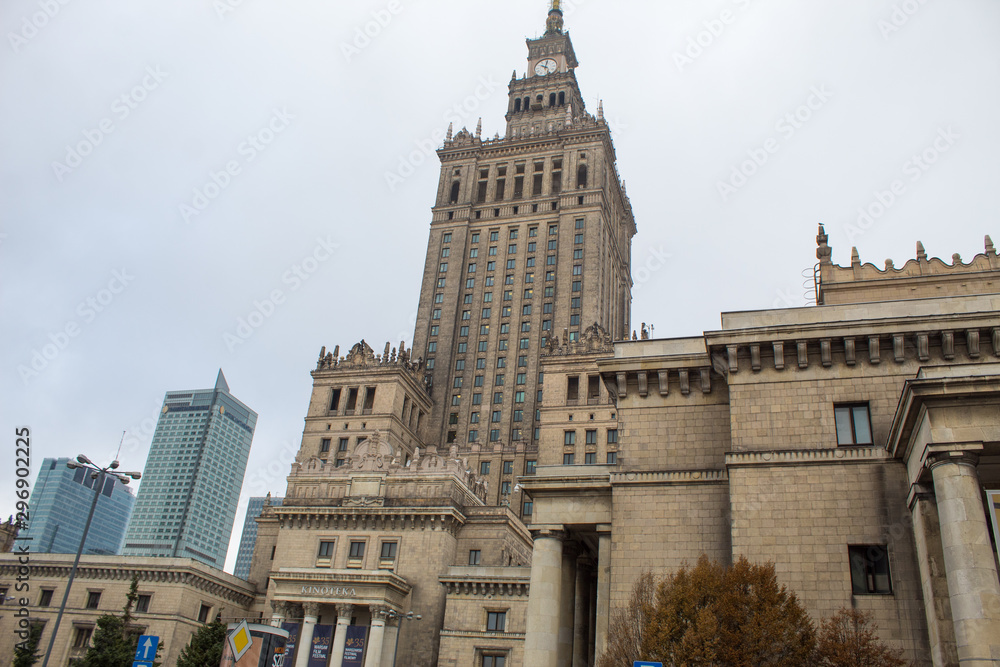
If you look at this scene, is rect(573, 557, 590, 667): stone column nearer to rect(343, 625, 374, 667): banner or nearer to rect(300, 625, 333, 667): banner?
rect(343, 625, 374, 667): banner

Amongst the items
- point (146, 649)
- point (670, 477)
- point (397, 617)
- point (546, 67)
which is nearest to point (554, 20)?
point (546, 67)

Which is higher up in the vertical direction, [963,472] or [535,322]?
[535,322]

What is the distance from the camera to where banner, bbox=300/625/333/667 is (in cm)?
4925

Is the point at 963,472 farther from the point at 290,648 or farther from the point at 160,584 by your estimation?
the point at 160,584

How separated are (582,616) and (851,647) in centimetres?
1459

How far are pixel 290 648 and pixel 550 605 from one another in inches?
1014

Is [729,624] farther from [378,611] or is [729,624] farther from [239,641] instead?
[378,611]

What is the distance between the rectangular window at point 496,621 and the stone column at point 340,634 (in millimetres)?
9065

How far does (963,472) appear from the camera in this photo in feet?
73.1

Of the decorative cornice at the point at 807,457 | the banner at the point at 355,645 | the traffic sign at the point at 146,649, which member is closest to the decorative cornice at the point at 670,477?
the decorative cornice at the point at 807,457

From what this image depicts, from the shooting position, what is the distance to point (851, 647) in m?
22.1

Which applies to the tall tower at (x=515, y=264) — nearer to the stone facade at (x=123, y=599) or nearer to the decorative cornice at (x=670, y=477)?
the stone facade at (x=123, y=599)

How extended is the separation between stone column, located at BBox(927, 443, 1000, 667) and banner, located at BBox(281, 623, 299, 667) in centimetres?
3923

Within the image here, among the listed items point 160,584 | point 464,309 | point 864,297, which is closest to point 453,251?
point 464,309
